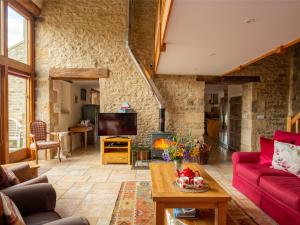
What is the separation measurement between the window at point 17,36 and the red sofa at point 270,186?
5.32 m

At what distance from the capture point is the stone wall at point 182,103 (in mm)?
5871

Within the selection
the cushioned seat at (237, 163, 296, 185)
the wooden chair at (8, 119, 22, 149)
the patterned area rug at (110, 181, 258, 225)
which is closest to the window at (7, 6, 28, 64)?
the wooden chair at (8, 119, 22, 149)

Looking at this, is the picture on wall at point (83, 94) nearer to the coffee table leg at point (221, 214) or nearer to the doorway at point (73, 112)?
the doorway at point (73, 112)

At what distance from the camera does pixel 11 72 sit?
4.80m

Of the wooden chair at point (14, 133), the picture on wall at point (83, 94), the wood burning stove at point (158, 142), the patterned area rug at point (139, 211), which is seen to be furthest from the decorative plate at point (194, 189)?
the picture on wall at point (83, 94)

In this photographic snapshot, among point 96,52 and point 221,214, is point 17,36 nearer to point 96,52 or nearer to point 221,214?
point 96,52

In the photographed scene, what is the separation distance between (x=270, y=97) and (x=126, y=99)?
398 cm

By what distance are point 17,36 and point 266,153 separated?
5927 mm

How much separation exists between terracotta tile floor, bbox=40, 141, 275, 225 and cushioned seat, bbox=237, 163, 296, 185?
1.10 ft

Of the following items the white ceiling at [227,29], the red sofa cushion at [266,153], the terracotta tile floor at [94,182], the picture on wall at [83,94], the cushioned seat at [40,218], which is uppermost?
the white ceiling at [227,29]

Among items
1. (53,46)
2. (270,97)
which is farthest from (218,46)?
(53,46)

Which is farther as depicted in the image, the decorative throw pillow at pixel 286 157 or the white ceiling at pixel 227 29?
the decorative throw pillow at pixel 286 157

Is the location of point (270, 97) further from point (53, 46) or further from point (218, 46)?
point (53, 46)

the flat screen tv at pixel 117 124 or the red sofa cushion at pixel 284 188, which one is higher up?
the flat screen tv at pixel 117 124
